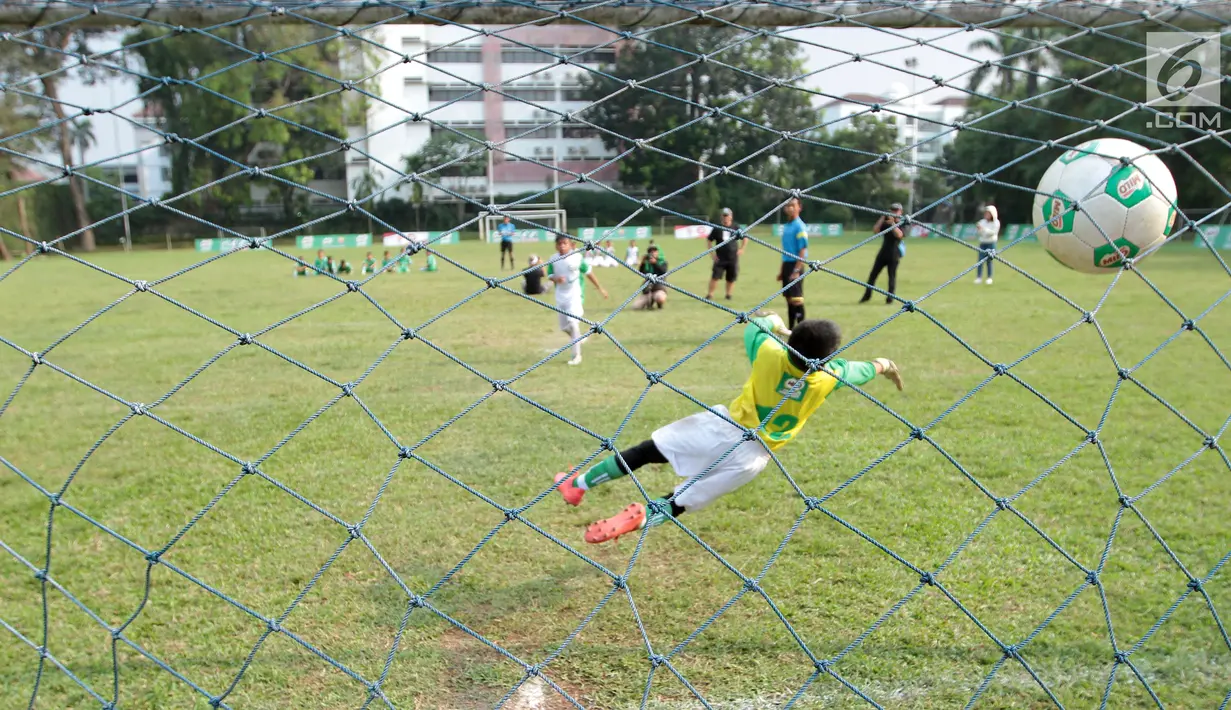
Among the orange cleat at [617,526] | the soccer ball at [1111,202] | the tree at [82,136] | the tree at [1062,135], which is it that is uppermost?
the soccer ball at [1111,202]

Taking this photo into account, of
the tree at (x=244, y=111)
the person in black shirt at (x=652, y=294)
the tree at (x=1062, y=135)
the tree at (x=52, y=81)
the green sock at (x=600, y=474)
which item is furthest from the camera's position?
the tree at (x=244, y=111)

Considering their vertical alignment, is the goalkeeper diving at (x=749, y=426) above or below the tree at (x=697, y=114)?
above

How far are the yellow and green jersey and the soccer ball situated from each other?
912 millimetres

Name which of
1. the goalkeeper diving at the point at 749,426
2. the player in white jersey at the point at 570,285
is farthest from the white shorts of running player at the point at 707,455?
the player in white jersey at the point at 570,285

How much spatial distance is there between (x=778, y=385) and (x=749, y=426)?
9.8 inches

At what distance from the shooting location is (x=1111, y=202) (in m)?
3.12

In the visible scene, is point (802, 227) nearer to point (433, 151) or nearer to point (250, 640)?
point (250, 640)

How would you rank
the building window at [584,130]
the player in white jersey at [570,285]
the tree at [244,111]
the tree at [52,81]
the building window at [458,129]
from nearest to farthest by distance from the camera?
the building window at [458,129] < the building window at [584,130] < the player in white jersey at [570,285] < the tree at [52,81] < the tree at [244,111]

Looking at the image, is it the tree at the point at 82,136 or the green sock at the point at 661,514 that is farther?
the tree at the point at 82,136

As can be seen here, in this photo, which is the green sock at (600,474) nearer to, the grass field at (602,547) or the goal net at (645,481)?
the goal net at (645,481)

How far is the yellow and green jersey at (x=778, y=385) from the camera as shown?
3.29m

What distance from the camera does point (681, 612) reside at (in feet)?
10.5

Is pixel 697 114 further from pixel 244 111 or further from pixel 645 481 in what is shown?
pixel 645 481

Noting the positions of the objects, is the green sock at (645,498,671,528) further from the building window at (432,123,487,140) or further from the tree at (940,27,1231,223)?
the tree at (940,27,1231,223)
